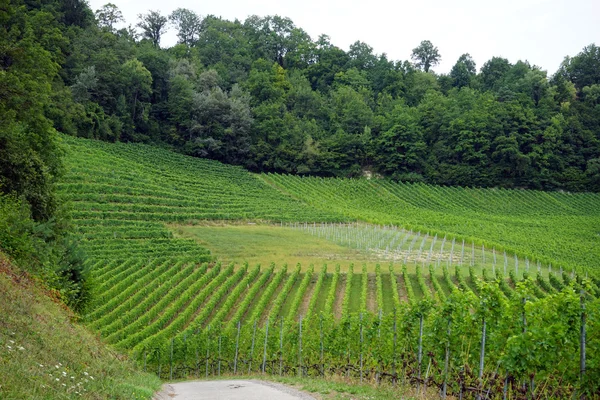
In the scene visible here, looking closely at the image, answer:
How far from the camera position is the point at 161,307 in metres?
26.4

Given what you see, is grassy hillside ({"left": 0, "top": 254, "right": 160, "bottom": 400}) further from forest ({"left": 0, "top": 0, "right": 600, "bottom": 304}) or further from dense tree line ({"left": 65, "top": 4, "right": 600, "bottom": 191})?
dense tree line ({"left": 65, "top": 4, "right": 600, "bottom": 191})

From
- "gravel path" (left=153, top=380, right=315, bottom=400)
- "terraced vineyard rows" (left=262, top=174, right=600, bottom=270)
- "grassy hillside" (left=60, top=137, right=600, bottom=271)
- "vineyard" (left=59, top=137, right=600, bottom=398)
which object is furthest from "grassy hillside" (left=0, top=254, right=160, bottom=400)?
"terraced vineyard rows" (left=262, top=174, right=600, bottom=270)

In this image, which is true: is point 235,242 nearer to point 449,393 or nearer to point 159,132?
point 449,393

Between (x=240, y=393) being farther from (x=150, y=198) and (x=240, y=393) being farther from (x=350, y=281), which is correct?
(x=150, y=198)

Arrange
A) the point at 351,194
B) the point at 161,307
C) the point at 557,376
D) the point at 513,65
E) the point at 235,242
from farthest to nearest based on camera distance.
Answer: the point at 513,65 → the point at 351,194 → the point at 235,242 → the point at 161,307 → the point at 557,376

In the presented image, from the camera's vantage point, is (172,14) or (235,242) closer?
(235,242)

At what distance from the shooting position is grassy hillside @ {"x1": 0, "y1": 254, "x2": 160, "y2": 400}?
24.6 ft

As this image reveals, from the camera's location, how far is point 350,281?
3067cm

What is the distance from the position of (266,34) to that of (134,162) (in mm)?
62587

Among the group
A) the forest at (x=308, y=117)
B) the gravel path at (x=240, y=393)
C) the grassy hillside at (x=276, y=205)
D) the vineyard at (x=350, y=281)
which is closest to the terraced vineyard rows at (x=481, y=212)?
the grassy hillside at (x=276, y=205)

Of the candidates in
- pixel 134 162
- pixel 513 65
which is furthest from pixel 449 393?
pixel 513 65

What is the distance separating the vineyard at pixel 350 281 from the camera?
35.5 feet

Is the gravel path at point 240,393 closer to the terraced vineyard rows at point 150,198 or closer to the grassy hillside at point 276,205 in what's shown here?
the grassy hillside at point 276,205

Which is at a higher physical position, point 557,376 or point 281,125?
point 281,125
